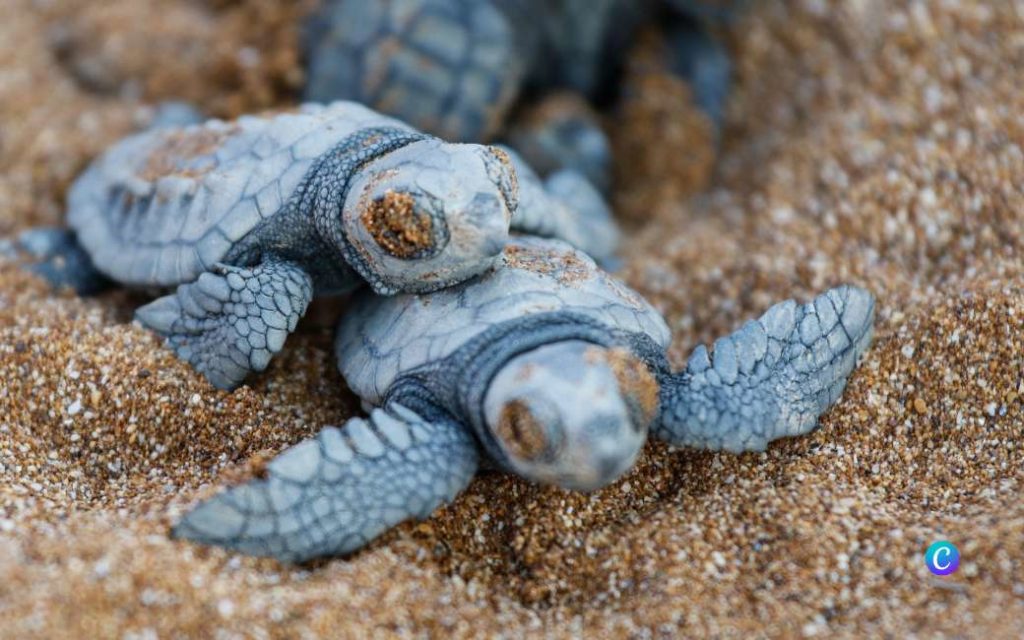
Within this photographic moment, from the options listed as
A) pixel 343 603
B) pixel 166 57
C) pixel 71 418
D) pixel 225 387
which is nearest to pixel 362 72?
pixel 166 57

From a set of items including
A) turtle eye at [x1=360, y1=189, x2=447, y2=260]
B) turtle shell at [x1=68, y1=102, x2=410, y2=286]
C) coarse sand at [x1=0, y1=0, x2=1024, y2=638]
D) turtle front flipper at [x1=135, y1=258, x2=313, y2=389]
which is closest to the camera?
coarse sand at [x1=0, y1=0, x2=1024, y2=638]

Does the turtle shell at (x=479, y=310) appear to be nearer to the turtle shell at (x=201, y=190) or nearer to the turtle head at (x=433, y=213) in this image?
the turtle head at (x=433, y=213)

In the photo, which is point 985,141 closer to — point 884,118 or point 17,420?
point 884,118

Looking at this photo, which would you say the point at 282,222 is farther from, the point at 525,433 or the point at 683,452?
the point at 683,452

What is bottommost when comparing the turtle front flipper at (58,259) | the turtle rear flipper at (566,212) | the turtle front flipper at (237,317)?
the turtle front flipper at (58,259)

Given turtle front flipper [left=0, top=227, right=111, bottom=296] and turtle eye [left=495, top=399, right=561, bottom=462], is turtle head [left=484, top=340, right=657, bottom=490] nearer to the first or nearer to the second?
turtle eye [left=495, top=399, right=561, bottom=462]

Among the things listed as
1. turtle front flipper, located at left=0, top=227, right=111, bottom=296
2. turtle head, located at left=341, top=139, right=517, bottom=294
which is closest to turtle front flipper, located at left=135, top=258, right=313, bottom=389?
turtle head, located at left=341, top=139, right=517, bottom=294

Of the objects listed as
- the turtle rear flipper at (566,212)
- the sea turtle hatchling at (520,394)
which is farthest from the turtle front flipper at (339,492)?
the turtle rear flipper at (566,212)
